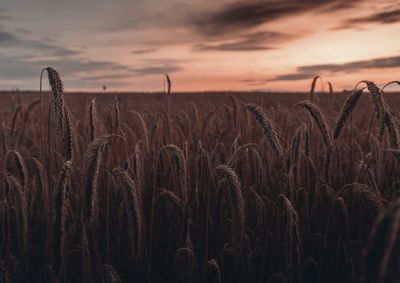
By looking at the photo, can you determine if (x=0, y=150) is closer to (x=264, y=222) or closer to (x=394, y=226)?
(x=264, y=222)

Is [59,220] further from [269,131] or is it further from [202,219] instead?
[202,219]

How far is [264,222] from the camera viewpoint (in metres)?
2.28

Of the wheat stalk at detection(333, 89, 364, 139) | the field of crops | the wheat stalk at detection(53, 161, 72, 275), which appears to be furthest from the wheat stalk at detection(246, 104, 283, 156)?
the wheat stalk at detection(53, 161, 72, 275)

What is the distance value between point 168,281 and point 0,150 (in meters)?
2.00

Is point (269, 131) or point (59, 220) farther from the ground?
point (269, 131)

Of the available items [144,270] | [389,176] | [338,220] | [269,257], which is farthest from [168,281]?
[389,176]

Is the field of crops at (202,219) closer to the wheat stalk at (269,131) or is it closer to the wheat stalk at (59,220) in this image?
the wheat stalk at (269,131)

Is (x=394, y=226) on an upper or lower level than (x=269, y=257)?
upper

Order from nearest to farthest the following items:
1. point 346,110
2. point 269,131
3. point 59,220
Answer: point 59,220 → point 269,131 → point 346,110

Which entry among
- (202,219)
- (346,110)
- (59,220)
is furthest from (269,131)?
(202,219)

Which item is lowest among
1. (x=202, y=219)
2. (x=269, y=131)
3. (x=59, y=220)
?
(x=202, y=219)

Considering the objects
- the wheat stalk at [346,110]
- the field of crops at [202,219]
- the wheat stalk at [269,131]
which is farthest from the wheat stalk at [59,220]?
the wheat stalk at [346,110]

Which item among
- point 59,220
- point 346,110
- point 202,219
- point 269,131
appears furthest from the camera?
point 202,219

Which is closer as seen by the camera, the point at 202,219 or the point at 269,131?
the point at 269,131
